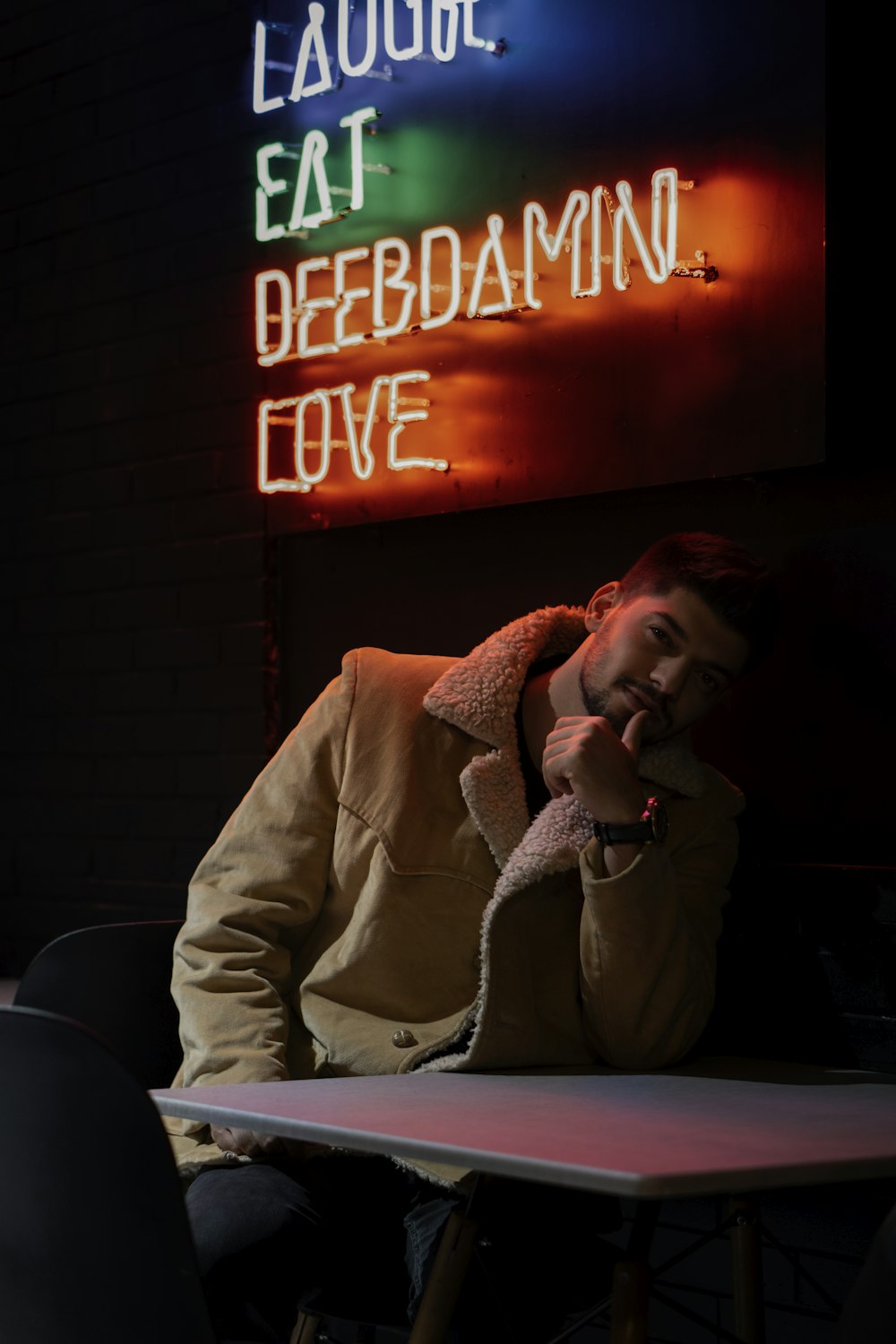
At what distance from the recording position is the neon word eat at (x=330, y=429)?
326cm

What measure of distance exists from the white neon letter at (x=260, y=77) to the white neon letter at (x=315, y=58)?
0.18ft

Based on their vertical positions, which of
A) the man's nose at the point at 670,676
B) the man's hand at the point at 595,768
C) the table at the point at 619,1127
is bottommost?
the table at the point at 619,1127

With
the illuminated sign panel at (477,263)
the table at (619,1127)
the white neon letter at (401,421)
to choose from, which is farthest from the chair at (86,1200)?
the white neon letter at (401,421)

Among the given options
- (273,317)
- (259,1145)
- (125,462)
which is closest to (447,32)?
(273,317)

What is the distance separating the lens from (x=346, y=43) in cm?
340

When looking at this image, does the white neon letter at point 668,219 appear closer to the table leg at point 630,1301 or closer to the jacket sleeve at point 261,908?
the jacket sleeve at point 261,908

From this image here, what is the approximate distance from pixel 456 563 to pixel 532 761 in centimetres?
85

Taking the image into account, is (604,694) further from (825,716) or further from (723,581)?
(825,716)

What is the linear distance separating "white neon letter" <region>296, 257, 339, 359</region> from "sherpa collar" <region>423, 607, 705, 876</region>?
107 centimetres

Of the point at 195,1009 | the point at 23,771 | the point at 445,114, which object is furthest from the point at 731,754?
the point at 23,771

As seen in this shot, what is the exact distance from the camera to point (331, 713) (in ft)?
8.39

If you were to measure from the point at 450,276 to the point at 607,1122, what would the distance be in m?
2.05

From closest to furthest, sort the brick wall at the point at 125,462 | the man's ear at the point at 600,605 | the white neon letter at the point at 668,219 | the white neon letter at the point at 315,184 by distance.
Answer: the man's ear at the point at 600,605, the white neon letter at the point at 668,219, the white neon letter at the point at 315,184, the brick wall at the point at 125,462

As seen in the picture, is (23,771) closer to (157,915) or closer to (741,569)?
(157,915)
